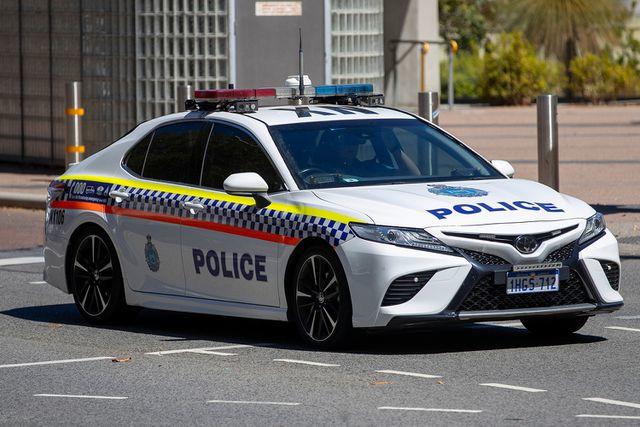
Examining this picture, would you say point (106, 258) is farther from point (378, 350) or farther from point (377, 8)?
point (377, 8)

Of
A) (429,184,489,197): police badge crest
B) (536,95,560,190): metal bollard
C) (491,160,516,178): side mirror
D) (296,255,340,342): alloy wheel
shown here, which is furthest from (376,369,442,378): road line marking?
(536,95,560,190): metal bollard

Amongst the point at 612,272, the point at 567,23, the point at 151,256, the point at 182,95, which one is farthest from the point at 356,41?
the point at 567,23

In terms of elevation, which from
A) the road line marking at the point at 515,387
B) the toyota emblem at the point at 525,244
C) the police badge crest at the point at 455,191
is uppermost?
the police badge crest at the point at 455,191

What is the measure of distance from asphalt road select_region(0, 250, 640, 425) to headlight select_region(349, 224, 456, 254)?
0.63 meters

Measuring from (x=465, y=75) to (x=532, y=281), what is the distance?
45.7 metres

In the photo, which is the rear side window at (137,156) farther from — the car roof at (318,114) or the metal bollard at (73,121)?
the metal bollard at (73,121)

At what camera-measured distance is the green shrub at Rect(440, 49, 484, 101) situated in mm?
50009

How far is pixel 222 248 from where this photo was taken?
33.2 ft

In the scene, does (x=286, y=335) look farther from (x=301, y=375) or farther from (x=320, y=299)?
(x=301, y=375)

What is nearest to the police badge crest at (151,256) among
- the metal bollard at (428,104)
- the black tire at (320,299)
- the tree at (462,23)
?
the black tire at (320,299)

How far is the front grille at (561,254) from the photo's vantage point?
9281 millimetres

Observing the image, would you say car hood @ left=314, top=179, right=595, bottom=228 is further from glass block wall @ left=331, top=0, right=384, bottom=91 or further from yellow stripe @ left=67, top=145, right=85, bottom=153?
glass block wall @ left=331, top=0, right=384, bottom=91

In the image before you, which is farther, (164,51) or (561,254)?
(164,51)

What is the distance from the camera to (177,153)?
10.9 m
